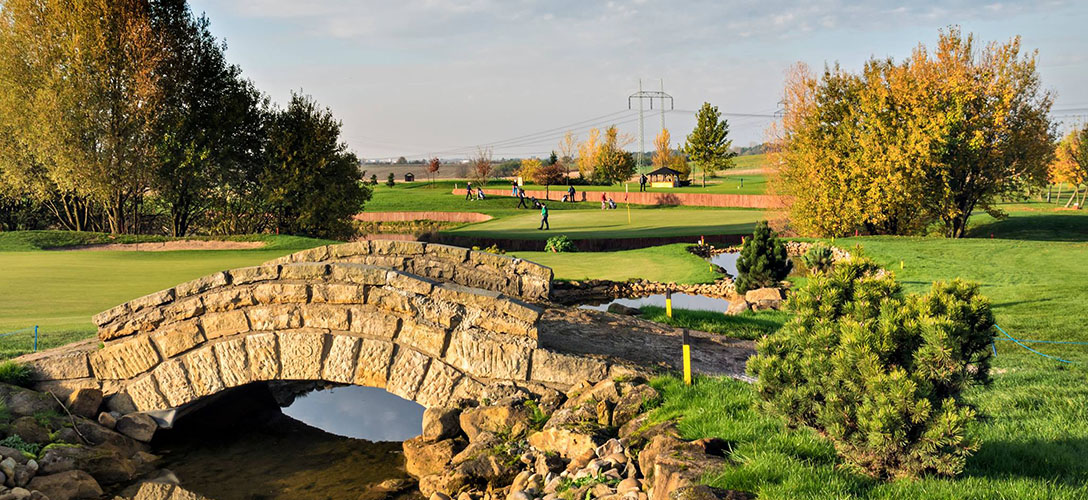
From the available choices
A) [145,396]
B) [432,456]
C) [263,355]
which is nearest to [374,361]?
[432,456]

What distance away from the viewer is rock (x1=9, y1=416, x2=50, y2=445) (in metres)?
10.3

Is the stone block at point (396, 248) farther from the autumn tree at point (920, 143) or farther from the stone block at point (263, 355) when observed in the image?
the autumn tree at point (920, 143)

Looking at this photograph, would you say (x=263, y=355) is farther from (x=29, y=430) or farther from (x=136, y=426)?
(x=29, y=430)

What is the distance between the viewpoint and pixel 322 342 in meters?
11.0

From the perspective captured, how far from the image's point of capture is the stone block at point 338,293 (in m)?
10.9

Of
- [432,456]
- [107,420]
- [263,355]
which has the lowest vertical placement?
[432,456]

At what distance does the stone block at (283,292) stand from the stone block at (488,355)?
90.3 inches

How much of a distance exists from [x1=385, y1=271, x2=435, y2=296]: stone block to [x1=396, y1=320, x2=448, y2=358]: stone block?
1.52ft

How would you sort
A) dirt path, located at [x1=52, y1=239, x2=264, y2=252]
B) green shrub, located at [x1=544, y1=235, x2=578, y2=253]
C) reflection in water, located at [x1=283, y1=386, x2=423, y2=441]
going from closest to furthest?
reflection in water, located at [x1=283, y1=386, x2=423, y2=441], dirt path, located at [x1=52, y1=239, x2=264, y2=252], green shrub, located at [x1=544, y1=235, x2=578, y2=253]

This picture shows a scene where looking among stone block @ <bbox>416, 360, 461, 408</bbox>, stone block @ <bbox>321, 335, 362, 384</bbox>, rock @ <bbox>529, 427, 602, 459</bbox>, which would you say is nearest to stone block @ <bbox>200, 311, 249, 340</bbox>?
stone block @ <bbox>321, 335, 362, 384</bbox>

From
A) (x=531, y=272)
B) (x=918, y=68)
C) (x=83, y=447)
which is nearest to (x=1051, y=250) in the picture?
(x=918, y=68)

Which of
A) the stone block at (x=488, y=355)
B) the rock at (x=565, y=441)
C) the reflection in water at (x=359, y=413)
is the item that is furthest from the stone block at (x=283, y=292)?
the rock at (x=565, y=441)

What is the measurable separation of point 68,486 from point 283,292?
141 inches

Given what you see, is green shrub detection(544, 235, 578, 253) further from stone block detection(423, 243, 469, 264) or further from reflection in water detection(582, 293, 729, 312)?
stone block detection(423, 243, 469, 264)
